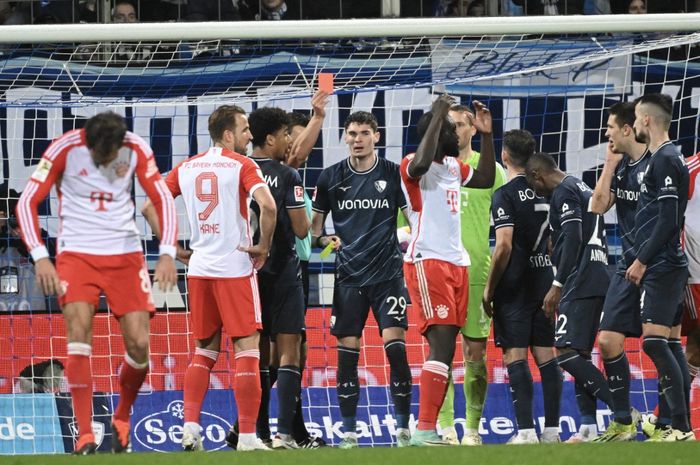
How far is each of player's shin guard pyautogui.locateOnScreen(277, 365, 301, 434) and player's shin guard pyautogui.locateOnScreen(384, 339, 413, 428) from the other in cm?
63

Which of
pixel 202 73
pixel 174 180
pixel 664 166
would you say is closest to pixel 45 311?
pixel 202 73

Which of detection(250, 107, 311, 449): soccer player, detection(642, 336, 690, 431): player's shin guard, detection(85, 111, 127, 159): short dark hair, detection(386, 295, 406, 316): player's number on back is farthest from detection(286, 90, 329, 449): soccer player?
detection(642, 336, 690, 431): player's shin guard

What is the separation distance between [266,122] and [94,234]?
2236 millimetres

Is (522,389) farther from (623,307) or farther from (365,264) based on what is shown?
(365,264)

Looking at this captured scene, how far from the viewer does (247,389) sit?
7.80m

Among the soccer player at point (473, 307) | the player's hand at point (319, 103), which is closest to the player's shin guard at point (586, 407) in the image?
the soccer player at point (473, 307)

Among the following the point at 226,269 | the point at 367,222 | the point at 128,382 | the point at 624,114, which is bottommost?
the point at 128,382

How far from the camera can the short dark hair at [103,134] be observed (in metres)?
6.68

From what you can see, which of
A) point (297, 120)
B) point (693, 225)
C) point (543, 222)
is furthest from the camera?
point (297, 120)

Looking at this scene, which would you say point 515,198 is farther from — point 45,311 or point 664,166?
point 45,311

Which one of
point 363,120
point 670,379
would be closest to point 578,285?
point 670,379

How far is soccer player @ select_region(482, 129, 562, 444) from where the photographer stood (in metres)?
8.82

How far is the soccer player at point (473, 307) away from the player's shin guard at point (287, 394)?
3.66 feet

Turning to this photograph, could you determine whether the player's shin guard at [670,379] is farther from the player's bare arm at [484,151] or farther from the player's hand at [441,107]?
the player's hand at [441,107]
